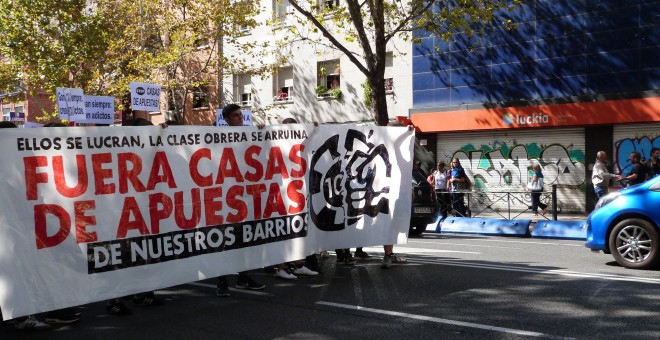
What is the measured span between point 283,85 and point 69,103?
20.2 m

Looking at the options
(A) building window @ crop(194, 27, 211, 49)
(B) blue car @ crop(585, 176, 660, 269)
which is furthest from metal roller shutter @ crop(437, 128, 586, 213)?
(B) blue car @ crop(585, 176, 660, 269)

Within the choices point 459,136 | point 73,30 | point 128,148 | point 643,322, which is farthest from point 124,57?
point 643,322

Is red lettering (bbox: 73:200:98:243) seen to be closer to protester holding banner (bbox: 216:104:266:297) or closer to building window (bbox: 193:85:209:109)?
protester holding banner (bbox: 216:104:266:297)

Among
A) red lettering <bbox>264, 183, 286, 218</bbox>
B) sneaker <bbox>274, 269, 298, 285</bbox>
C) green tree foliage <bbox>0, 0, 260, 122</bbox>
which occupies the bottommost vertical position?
sneaker <bbox>274, 269, 298, 285</bbox>

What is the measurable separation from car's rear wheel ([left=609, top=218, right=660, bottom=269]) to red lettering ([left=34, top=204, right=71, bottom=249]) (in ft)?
23.1

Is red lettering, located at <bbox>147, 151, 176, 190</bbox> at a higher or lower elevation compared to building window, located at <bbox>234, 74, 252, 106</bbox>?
lower

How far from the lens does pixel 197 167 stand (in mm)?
7430

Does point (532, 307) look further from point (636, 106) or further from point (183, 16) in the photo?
point (183, 16)

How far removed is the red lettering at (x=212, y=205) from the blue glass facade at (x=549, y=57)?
16.7m

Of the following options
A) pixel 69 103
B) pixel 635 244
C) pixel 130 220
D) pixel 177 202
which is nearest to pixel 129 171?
Answer: pixel 130 220

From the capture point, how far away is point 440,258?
36.4ft

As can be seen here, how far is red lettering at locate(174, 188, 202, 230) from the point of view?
720 cm

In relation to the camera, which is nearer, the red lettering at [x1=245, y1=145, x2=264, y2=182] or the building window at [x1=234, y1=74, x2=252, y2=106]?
the red lettering at [x1=245, y1=145, x2=264, y2=182]

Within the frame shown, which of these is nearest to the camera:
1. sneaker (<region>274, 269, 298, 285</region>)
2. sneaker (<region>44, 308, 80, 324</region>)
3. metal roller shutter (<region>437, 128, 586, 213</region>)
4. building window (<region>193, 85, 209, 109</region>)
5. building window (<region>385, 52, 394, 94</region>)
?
sneaker (<region>44, 308, 80, 324</region>)
